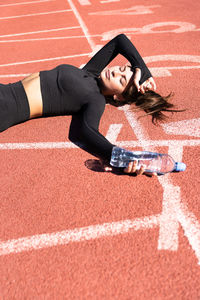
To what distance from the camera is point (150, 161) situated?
271cm

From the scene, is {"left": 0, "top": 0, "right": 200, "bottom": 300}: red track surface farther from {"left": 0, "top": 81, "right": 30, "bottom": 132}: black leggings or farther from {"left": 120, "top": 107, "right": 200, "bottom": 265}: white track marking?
{"left": 0, "top": 81, "right": 30, "bottom": 132}: black leggings

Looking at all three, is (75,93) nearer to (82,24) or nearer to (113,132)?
(113,132)

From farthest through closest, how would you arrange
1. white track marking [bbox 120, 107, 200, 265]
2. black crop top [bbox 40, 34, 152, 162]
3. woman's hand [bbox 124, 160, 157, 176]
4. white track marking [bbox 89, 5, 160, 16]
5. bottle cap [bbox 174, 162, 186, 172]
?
white track marking [bbox 89, 5, 160, 16], black crop top [bbox 40, 34, 152, 162], bottle cap [bbox 174, 162, 186, 172], woman's hand [bbox 124, 160, 157, 176], white track marking [bbox 120, 107, 200, 265]

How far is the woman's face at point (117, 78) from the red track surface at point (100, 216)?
1.58 feet

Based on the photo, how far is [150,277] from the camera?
1.98 meters

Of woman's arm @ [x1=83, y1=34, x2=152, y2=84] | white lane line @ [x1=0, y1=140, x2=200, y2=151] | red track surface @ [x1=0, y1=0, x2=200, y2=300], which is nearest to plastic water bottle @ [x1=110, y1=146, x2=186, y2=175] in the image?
red track surface @ [x1=0, y1=0, x2=200, y2=300]

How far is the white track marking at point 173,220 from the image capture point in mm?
2174

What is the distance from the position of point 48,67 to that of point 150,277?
4.33 meters

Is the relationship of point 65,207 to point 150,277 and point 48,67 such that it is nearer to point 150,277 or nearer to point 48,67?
point 150,277

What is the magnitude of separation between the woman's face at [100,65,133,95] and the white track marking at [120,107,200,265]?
1223mm

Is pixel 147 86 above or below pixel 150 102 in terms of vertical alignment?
above

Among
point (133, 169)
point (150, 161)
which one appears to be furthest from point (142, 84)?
point (133, 169)

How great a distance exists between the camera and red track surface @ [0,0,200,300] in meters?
1.98

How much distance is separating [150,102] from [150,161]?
43.9 inches
